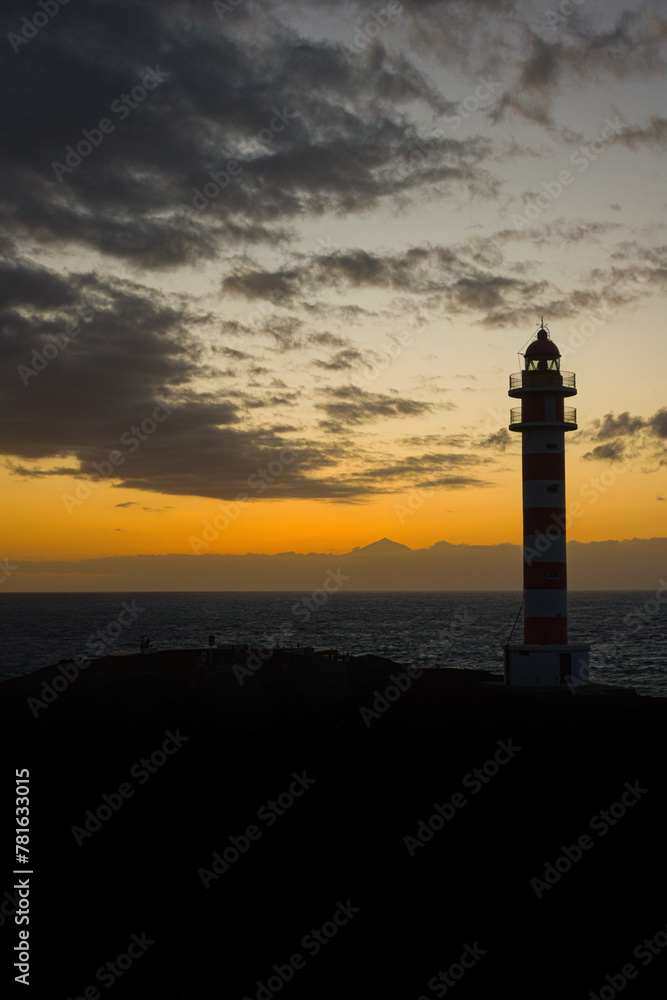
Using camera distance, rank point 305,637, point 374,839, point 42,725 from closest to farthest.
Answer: point 374,839 < point 42,725 < point 305,637

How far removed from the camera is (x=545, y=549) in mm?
34719

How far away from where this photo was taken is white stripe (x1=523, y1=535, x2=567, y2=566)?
114 ft

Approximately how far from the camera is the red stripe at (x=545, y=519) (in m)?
34.8

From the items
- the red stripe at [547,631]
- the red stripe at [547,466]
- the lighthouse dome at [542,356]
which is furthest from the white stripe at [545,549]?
the lighthouse dome at [542,356]

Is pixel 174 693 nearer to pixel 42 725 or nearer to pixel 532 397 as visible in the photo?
pixel 42 725

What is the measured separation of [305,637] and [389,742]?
65.8 metres

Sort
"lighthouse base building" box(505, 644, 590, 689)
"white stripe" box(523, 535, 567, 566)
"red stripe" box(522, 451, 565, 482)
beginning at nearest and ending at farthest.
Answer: "lighthouse base building" box(505, 644, 590, 689), "white stripe" box(523, 535, 567, 566), "red stripe" box(522, 451, 565, 482)

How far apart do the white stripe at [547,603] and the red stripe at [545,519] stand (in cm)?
267

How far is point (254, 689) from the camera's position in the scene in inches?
1362

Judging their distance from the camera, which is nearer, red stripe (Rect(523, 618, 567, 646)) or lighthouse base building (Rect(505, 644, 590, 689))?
lighthouse base building (Rect(505, 644, 590, 689))

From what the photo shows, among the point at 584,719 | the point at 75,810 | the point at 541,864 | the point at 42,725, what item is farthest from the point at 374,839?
the point at 42,725

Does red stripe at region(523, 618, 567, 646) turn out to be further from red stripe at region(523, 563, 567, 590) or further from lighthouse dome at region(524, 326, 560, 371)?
lighthouse dome at region(524, 326, 560, 371)

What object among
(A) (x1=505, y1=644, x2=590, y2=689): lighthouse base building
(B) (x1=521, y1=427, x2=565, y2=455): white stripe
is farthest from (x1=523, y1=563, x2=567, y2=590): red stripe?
(B) (x1=521, y1=427, x2=565, y2=455): white stripe

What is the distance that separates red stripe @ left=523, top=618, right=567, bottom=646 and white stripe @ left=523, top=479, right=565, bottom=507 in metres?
5.14
